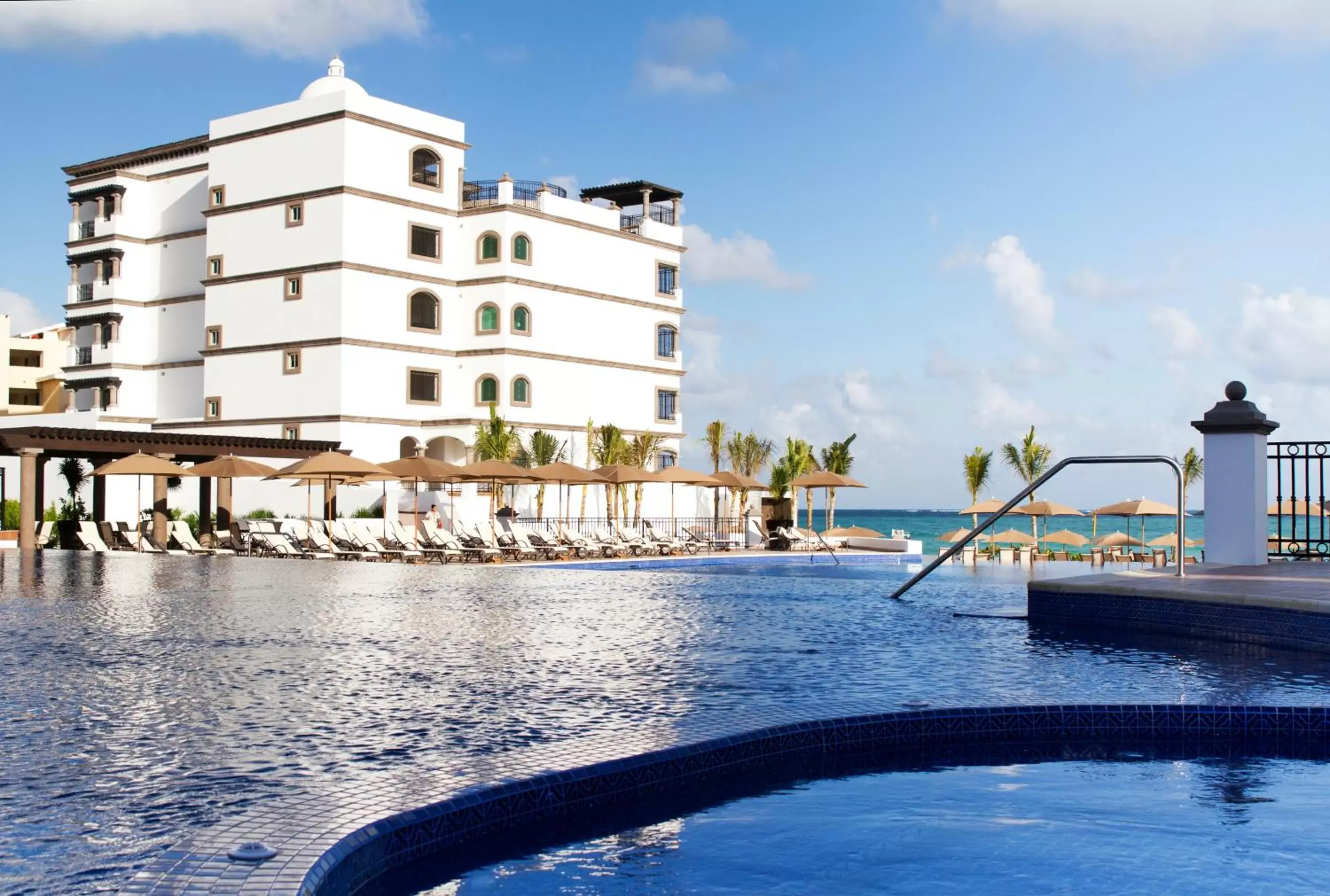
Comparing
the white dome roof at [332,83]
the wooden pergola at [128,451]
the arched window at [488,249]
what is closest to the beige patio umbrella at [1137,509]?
the wooden pergola at [128,451]

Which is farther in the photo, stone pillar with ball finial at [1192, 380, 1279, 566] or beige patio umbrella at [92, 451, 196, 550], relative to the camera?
beige patio umbrella at [92, 451, 196, 550]

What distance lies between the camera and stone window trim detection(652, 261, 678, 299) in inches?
2109

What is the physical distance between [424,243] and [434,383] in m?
5.40

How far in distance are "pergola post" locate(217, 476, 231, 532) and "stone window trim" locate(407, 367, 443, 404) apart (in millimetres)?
13665

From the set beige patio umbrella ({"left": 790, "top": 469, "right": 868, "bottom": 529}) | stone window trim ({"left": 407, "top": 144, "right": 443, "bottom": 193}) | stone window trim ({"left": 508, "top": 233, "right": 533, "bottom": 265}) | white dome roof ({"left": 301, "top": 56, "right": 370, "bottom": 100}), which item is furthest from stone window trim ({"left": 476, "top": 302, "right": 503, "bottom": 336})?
beige patio umbrella ({"left": 790, "top": 469, "right": 868, "bottom": 529})

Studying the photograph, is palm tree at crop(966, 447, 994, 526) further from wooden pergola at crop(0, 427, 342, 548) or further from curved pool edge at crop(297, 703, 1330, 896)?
curved pool edge at crop(297, 703, 1330, 896)

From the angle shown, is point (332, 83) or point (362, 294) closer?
point (362, 294)

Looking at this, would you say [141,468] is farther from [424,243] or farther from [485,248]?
[485,248]

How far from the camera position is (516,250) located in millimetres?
47281

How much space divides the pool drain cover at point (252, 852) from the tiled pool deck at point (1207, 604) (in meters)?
8.91

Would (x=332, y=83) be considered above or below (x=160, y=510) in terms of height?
above

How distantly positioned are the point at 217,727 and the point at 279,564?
17762mm

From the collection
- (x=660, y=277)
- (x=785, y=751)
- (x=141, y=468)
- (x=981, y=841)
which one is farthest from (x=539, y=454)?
(x=981, y=841)

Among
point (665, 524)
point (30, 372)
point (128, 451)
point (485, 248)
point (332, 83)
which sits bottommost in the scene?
point (665, 524)
